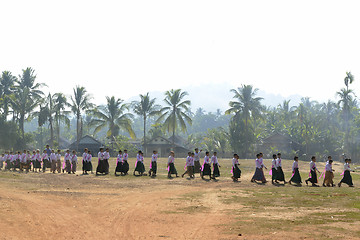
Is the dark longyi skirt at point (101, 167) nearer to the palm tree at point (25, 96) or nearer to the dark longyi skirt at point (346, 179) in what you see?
the dark longyi skirt at point (346, 179)

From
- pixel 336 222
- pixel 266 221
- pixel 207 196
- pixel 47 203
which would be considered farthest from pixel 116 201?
pixel 336 222

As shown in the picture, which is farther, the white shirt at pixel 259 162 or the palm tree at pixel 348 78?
the palm tree at pixel 348 78

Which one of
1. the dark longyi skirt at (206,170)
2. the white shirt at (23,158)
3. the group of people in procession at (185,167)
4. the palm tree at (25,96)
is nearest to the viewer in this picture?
the group of people in procession at (185,167)

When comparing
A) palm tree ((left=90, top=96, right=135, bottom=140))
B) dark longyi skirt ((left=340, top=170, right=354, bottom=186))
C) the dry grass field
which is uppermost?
palm tree ((left=90, top=96, right=135, bottom=140))

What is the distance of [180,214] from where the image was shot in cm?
1241

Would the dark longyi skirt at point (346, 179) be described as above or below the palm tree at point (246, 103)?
below

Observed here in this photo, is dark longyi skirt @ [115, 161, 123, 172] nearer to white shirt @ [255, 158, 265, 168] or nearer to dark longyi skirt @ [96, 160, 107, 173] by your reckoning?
dark longyi skirt @ [96, 160, 107, 173]

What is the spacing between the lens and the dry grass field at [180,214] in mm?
9672

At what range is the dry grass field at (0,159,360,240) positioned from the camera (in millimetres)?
9672

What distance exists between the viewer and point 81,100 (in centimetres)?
6575

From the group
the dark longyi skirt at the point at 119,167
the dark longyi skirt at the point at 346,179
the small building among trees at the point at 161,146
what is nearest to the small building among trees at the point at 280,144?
the small building among trees at the point at 161,146

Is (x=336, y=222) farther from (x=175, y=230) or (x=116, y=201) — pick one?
(x=116, y=201)

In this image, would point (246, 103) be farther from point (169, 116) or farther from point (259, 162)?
point (259, 162)

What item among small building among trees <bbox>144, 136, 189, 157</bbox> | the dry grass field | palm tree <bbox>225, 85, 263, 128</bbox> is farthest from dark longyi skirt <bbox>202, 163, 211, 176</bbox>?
small building among trees <bbox>144, 136, 189, 157</bbox>
